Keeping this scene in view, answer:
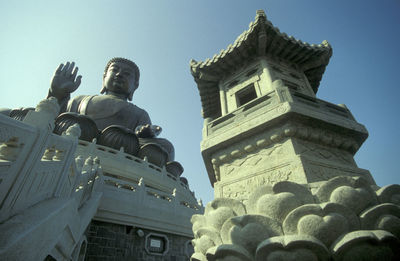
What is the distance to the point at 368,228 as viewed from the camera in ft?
7.29

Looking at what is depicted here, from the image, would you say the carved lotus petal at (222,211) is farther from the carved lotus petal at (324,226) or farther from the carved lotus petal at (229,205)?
the carved lotus petal at (324,226)

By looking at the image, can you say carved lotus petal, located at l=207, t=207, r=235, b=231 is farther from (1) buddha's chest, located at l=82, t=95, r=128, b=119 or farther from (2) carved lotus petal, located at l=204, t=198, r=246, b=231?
(1) buddha's chest, located at l=82, t=95, r=128, b=119

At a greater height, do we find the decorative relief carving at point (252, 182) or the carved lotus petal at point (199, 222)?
the decorative relief carving at point (252, 182)

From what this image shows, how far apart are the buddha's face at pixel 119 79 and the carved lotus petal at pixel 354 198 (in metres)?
21.0

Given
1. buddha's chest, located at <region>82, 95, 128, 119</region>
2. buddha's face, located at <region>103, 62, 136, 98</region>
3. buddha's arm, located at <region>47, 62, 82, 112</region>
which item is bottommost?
buddha's arm, located at <region>47, 62, 82, 112</region>

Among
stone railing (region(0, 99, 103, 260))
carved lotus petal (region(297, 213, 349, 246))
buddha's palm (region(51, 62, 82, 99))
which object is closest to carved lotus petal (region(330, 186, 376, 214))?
carved lotus petal (region(297, 213, 349, 246))

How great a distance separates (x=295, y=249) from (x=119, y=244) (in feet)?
18.2

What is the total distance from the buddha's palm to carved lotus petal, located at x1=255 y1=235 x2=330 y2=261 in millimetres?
9552

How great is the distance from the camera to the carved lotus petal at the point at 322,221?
212 centimetres

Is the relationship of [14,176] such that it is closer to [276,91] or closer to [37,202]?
[37,202]

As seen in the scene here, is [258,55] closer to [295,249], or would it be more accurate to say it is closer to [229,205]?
[229,205]

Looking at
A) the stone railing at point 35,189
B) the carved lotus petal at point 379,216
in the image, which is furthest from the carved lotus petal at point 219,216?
the stone railing at point 35,189

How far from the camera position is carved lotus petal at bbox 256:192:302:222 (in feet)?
7.73

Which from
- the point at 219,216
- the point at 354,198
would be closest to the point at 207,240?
the point at 219,216
